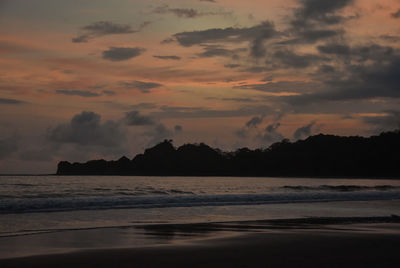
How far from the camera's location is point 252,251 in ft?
37.0

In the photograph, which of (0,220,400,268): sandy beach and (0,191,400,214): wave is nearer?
(0,220,400,268): sandy beach

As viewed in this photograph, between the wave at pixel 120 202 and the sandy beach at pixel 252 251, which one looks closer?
the sandy beach at pixel 252 251

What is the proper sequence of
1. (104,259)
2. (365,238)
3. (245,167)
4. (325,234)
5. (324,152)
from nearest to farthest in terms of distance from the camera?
(104,259) → (365,238) → (325,234) → (324,152) → (245,167)

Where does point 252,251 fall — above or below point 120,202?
above

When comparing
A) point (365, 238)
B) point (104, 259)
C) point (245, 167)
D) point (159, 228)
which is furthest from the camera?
point (245, 167)

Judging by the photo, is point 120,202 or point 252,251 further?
point 120,202

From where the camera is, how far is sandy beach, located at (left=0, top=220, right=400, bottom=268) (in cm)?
980

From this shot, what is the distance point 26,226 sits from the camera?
55.8 feet

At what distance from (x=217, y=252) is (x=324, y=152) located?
437 ft

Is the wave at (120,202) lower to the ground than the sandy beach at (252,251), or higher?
lower

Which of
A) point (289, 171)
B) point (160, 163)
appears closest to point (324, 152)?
point (289, 171)

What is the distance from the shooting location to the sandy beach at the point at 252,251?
32.2ft

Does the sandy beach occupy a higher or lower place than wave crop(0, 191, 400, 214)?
higher

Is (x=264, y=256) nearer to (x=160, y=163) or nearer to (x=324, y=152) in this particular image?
(x=324, y=152)
